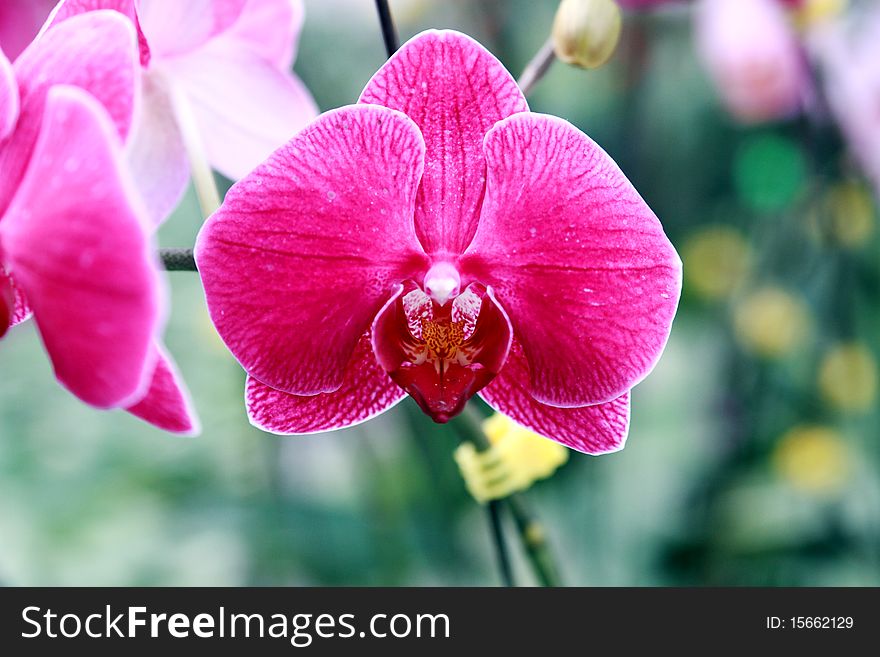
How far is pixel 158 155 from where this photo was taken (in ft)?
1.83

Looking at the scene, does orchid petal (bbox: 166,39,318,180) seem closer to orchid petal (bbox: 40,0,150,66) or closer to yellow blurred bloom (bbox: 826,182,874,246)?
orchid petal (bbox: 40,0,150,66)

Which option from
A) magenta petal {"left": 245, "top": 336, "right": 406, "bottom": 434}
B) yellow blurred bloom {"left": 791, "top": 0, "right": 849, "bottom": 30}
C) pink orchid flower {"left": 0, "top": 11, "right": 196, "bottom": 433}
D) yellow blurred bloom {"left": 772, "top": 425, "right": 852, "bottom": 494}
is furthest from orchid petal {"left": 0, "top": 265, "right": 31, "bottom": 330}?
yellow blurred bloom {"left": 772, "top": 425, "right": 852, "bottom": 494}

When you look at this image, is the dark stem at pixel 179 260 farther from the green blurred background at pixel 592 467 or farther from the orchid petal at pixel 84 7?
the green blurred background at pixel 592 467

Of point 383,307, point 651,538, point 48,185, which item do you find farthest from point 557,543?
point 48,185

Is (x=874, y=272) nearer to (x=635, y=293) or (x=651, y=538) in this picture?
(x=651, y=538)

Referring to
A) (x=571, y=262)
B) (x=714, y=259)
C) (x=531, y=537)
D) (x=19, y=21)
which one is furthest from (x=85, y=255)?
(x=714, y=259)

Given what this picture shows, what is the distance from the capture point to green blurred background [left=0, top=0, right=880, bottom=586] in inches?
40.7

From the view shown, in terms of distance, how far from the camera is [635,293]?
415mm

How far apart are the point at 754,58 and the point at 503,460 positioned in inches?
31.4

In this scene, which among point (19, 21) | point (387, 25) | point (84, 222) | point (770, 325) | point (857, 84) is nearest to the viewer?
point (84, 222)

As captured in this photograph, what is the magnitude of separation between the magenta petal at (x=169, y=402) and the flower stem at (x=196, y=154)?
0.13 metres

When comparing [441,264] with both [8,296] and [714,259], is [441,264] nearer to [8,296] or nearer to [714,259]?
[8,296]

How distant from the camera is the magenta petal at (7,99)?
0.39 meters
